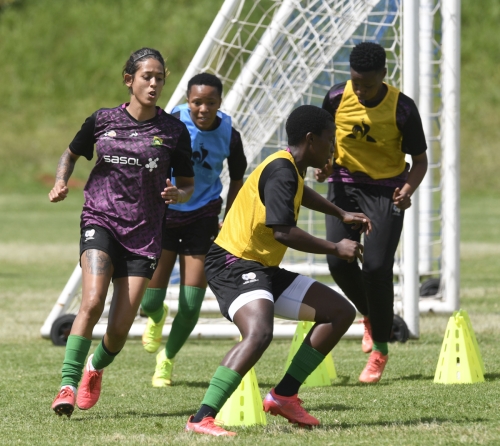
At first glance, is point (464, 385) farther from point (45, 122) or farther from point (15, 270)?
point (45, 122)

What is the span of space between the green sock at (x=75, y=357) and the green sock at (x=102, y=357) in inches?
11.4

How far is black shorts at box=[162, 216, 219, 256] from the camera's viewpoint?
6.77 m

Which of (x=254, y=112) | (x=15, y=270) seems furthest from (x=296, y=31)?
(x=15, y=270)

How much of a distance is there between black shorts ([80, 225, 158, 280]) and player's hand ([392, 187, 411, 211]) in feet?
5.50

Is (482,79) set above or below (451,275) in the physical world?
above

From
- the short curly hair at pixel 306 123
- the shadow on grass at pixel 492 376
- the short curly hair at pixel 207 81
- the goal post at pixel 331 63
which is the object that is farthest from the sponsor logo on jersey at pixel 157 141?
the shadow on grass at pixel 492 376

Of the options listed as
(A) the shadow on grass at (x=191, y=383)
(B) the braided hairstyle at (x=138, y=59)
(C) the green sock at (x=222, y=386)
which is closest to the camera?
(C) the green sock at (x=222, y=386)

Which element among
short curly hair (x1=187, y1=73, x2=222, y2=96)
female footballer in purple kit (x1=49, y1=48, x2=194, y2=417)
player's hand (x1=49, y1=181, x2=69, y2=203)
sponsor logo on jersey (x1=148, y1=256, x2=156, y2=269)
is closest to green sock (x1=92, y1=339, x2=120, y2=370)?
female footballer in purple kit (x1=49, y1=48, x2=194, y2=417)

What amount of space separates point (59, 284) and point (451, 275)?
5.71 meters

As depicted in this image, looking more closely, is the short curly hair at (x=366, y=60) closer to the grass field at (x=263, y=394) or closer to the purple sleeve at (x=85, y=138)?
the purple sleeve at (x=85, y=138)

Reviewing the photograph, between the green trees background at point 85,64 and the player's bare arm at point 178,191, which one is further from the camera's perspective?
the green trees background at point 85,64

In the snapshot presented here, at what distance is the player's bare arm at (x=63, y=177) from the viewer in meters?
5.41

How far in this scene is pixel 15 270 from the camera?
14.6 meters

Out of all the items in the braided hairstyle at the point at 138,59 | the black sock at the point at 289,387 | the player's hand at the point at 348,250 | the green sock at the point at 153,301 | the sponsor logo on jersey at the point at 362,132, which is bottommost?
the black sock at the point at 289,387
